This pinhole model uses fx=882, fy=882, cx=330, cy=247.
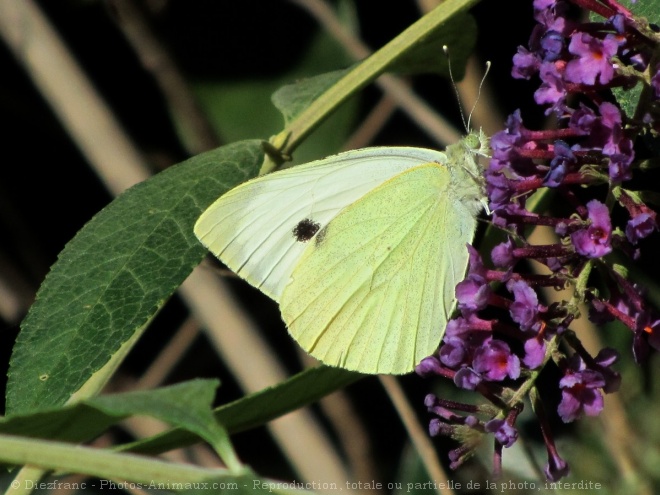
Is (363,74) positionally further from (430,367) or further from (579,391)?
(579,391)

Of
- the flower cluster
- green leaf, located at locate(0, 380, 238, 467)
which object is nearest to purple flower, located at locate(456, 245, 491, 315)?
the flower cluster

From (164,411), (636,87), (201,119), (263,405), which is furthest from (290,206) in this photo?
(201,119)

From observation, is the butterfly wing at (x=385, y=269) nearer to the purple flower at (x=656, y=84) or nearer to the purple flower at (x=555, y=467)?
the purple flower at (x=555, y=467)

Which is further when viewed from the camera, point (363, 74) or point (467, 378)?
point (363, 74)

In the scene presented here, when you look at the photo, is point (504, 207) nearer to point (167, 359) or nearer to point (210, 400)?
point (210, 400)

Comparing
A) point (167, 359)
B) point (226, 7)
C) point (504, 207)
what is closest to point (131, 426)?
point (167, 359)

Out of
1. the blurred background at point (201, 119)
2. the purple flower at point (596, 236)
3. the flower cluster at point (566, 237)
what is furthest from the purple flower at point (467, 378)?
the blurred background at point (201, 119)
